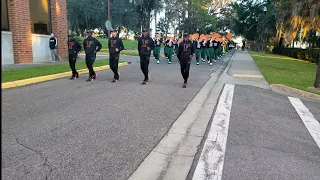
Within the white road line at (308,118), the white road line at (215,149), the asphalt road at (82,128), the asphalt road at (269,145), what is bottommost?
the white road line at (308,118)

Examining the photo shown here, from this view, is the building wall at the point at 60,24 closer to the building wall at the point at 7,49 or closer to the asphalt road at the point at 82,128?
the building wall at the point at 7,49

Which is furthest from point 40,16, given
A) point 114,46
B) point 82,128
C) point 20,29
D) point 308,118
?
point 308,118

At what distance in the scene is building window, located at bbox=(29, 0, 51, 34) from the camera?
1681 centimetres

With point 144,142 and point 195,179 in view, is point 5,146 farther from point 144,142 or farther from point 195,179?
point 195,179

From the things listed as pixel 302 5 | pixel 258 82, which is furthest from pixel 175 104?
pixel 302 5

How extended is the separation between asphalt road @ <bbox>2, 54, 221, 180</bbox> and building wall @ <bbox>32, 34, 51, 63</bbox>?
27.1ft

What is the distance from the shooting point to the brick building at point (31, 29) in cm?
1501

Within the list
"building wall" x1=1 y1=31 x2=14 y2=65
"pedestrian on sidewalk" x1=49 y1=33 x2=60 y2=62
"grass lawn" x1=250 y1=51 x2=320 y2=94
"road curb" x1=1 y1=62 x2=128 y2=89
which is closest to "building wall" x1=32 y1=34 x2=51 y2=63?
"pedestrian on sidewalk" x1=49 y1=33 x2=60 y2=62

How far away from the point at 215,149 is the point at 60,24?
1643cm

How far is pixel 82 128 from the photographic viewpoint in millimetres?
5297

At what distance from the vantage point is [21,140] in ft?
15.1

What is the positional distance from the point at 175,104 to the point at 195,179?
13.4 feet

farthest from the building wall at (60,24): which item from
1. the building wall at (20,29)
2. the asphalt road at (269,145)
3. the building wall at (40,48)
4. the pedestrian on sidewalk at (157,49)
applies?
the asphalt road at (269,145)

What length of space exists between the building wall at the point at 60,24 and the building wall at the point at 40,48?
2.52 ft
